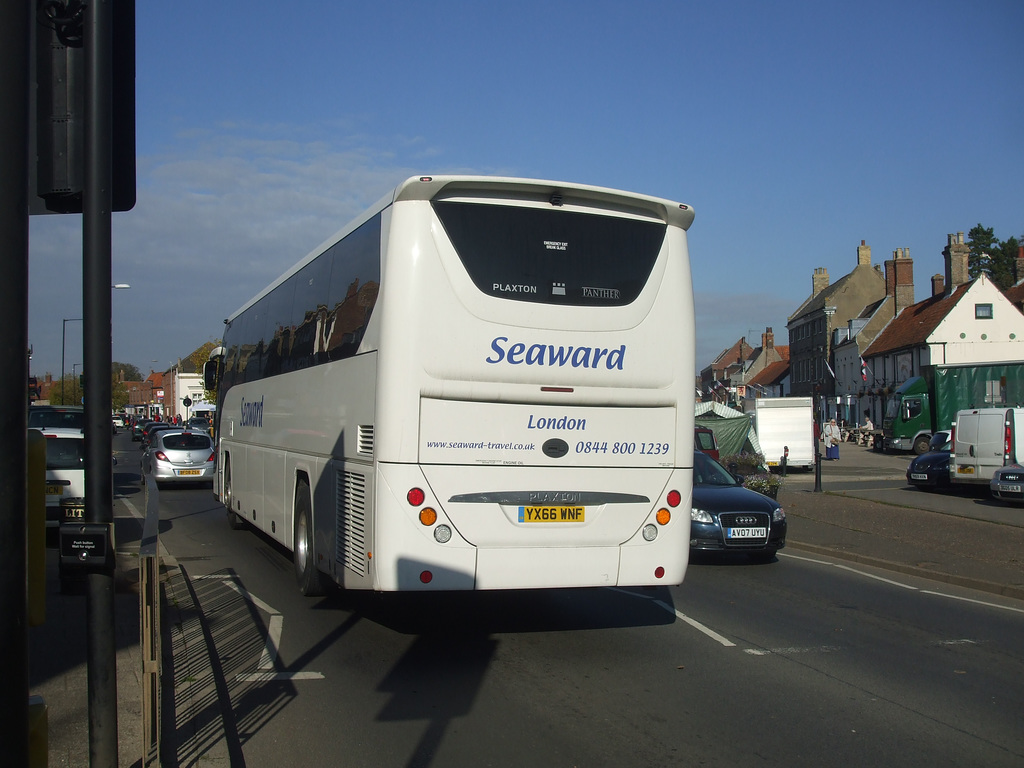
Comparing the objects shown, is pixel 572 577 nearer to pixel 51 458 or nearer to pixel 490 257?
pixel 490 257

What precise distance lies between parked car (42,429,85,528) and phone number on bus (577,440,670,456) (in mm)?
8924

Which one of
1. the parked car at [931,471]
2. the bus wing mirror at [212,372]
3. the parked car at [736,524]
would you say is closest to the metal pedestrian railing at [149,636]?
the parked car at [736,524]

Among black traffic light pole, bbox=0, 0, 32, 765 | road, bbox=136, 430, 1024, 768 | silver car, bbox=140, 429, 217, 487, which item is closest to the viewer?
black traffic light pole, bbox=0, 0, 32, 765

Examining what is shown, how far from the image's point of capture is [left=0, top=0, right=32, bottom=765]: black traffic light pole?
2174 mm

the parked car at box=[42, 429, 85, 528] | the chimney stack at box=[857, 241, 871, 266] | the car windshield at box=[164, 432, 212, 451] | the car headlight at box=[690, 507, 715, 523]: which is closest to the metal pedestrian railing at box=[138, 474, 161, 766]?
the car headlight at box=[690, 507, 715, 523]

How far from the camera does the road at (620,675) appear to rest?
5.48m

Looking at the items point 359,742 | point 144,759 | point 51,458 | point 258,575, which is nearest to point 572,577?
point 359,742

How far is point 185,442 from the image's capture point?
25.4 m

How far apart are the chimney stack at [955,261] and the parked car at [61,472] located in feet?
213

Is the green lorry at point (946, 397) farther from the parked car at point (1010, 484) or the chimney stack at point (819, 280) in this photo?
the chimney stack at point (819, 280)

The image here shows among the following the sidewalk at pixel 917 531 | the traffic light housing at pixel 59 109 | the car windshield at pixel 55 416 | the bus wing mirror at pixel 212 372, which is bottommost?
the sidewalk at pixel 917 531

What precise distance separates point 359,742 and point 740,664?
337 centimetres

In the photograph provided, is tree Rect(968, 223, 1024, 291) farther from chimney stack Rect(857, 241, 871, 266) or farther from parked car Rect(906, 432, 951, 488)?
parked car Rect(906, 432, 951, 488)

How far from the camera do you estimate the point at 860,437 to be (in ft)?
201
